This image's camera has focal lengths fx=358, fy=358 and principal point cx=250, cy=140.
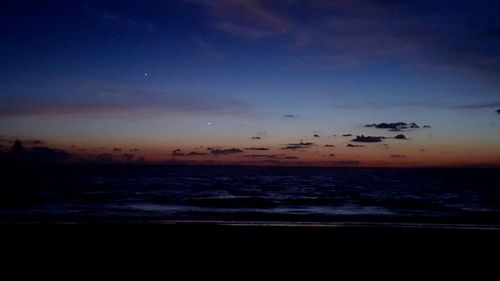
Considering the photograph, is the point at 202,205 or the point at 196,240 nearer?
the point at 196,240

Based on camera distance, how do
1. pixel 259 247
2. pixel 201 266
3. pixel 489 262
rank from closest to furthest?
pixel 201 266
pixel 489 262
pixel 259 247

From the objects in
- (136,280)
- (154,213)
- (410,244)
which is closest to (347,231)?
(410,244)

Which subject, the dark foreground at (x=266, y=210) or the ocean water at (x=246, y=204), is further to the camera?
the ocean water at (x=246, y=204)

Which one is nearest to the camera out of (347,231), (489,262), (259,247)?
(489,262)

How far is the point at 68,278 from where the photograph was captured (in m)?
5.54

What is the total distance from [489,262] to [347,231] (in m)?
4.78

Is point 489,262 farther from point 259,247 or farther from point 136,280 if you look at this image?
point 136,280

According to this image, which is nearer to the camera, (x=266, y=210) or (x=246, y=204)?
(x=266, y=210)

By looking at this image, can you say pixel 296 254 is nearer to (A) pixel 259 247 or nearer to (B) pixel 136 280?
(A) pixel 259 247

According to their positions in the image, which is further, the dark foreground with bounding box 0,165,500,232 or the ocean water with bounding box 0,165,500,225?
the ocean water with bounding box 0,165,500,225

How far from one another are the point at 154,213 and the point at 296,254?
676 inches

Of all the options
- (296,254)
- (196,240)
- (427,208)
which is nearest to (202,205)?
(427,208)

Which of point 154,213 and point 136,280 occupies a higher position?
point 136,280

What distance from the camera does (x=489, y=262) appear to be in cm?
694
